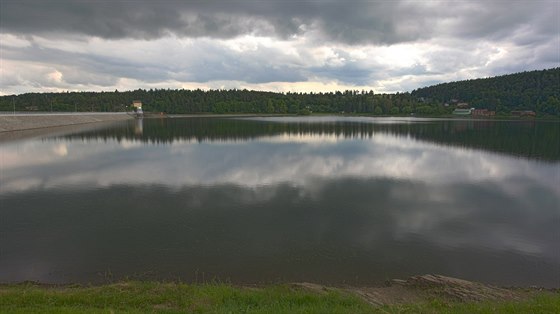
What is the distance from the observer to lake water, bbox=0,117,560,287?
44.6 ft

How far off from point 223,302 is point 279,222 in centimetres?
921

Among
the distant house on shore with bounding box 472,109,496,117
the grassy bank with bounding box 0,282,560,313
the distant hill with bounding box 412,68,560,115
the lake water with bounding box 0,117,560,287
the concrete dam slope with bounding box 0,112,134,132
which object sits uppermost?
the distant hill with bounding box 412,68,560,115

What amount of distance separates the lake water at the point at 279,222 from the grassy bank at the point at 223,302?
2.26 meters

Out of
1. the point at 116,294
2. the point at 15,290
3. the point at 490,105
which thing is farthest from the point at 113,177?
the point at 490,105

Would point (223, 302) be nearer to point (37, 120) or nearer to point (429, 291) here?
point (429, 291)

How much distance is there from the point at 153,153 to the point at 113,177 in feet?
50.6

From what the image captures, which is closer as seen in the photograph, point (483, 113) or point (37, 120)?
point (37, 120)

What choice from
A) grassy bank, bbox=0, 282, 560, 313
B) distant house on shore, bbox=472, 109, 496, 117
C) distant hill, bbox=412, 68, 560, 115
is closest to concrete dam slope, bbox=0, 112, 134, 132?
grassy bank, bbox=0, 282, 560, 313

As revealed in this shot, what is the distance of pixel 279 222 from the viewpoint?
61.0 ft

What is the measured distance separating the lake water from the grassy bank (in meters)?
2.26

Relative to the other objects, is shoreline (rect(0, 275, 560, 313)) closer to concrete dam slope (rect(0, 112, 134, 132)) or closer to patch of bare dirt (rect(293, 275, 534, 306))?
patch of bare dirt (rect(293, 275, 534, 306))

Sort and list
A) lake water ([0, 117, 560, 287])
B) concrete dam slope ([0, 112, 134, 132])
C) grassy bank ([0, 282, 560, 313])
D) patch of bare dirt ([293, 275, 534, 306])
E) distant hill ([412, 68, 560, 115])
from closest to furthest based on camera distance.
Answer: grassy bank ([0, 282, 560, 313])
patch of bare dirt ([293, 275, 534, 306])
lake water ([0, 117, 560, 287])
concrete dam slope ([0, 112, 134, 132])
distant hill ([412, 68, 560, 115])

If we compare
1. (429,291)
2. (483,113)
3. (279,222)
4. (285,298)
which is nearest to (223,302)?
(285,298)

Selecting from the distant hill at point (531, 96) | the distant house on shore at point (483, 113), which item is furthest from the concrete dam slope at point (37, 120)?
the distant hill at point (531, 96)
